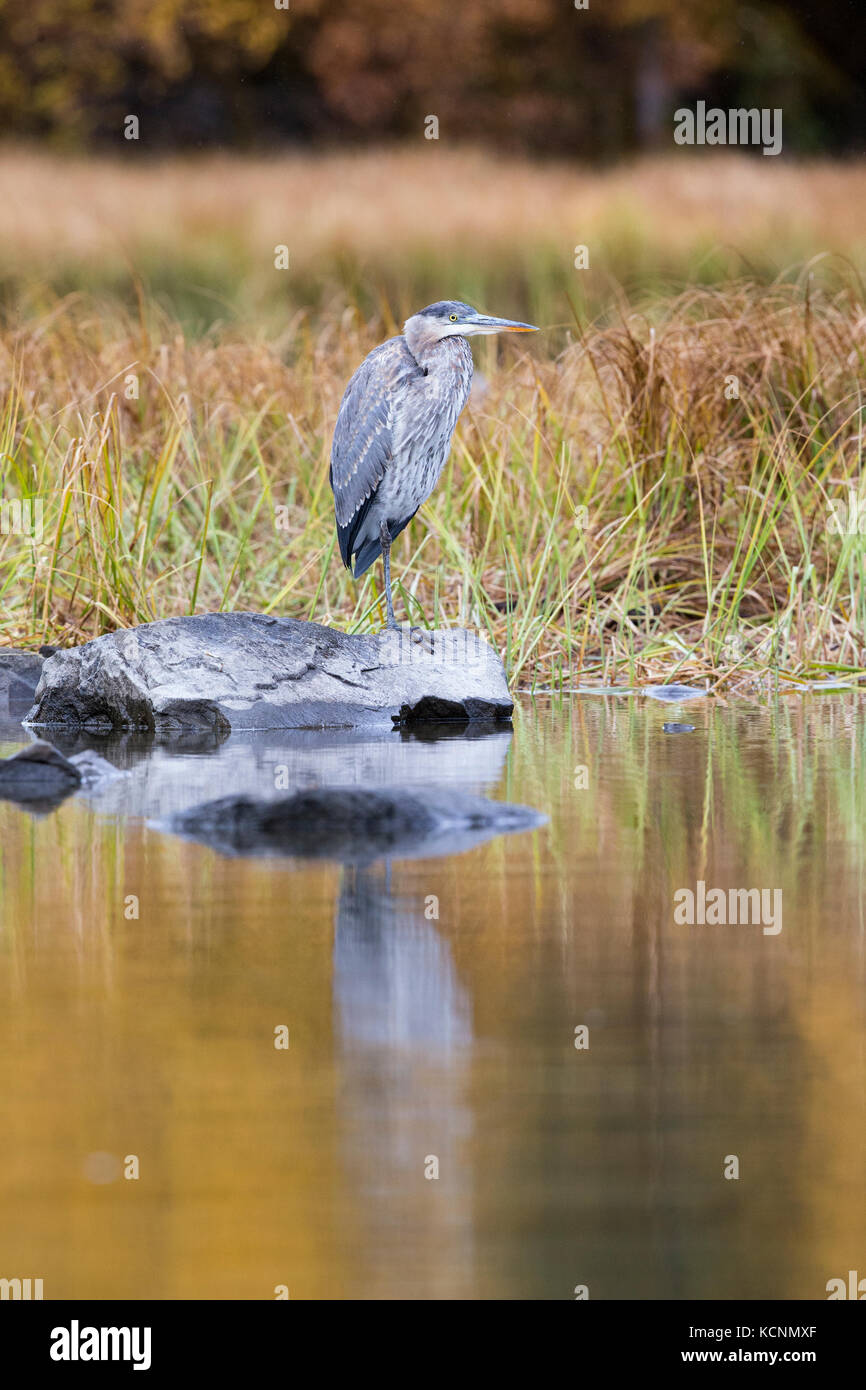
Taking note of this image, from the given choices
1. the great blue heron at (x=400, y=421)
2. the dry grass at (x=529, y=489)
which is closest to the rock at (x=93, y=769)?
the great blue heron at (x=400, y=421)

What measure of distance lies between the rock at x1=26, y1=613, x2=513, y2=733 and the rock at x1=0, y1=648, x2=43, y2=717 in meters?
0.52

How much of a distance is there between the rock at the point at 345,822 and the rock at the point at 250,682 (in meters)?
2.00

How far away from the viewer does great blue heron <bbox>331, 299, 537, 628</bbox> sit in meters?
7.00

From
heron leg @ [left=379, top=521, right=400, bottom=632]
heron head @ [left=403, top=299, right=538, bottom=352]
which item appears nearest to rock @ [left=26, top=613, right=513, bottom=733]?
heron leg @ [left=379, top=521, right=400, bottom=632]

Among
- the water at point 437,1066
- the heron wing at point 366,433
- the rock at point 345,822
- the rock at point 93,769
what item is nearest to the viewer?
the water at point 437,1066

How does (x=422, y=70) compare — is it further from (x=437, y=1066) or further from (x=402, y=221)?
(x=437, y=1066)

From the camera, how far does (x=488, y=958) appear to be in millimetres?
3260

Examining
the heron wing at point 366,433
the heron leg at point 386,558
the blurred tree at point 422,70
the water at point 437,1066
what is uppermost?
the blurred tree at point 422,70

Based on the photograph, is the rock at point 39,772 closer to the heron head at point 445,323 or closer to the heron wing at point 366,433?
the heron wing at point 366,433

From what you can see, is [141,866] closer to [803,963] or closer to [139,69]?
[803,963]

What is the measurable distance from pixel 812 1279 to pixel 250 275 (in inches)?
711

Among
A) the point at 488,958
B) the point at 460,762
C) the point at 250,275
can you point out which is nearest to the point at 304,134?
the point at 250,275

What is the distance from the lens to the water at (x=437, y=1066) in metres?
2.13

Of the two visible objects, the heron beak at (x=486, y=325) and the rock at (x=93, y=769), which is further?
the heron beak at (x=486, y=325)
